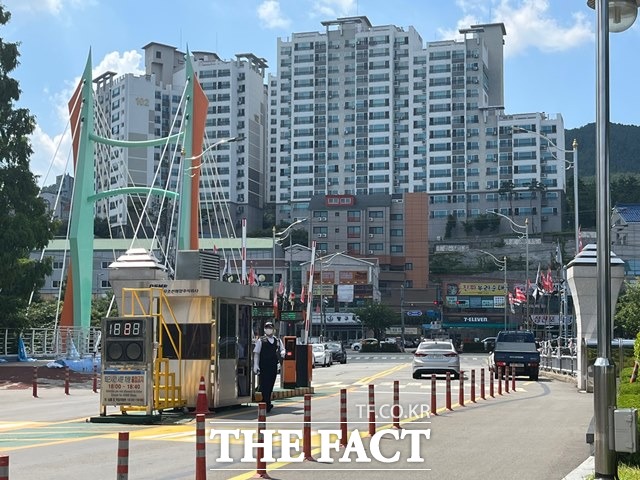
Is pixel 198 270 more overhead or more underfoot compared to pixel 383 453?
more overhead

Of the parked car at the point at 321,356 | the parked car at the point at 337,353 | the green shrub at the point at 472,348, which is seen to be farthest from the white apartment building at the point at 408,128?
the parked car at the point at 321,356

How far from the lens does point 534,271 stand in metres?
127

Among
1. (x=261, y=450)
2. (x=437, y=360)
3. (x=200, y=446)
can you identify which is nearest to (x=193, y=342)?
(x=261, y=450)

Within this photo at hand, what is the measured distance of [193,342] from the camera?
19516 millimetres

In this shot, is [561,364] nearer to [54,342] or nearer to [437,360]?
[437,360]

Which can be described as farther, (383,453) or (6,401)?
(6,401)

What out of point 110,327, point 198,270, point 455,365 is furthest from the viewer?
point 455,365

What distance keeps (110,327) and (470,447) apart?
7573 mm

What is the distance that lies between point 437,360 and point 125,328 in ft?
66.5

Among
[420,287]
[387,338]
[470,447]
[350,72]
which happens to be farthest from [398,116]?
[470,447]

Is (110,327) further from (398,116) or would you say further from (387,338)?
(398,116)

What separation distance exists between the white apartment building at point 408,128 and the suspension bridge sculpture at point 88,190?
86466mm

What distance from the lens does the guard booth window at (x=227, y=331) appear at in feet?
65.3

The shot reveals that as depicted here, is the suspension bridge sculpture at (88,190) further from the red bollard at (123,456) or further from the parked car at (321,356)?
the red bollard at (123,456)
